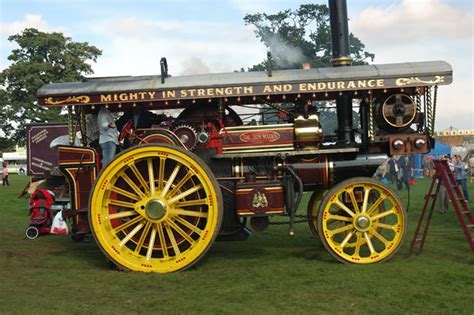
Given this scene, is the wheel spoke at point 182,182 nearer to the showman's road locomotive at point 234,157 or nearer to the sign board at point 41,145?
the showman's road locomotive at point 234,157

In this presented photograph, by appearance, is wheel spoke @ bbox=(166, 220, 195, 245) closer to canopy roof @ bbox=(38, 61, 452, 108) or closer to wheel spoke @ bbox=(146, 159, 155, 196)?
wheel spoke @ bbox=(146, 159, 155, 196)

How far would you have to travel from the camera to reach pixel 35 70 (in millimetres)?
39781

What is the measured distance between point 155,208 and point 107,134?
1297 millimetres

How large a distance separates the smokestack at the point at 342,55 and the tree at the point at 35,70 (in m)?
34.4

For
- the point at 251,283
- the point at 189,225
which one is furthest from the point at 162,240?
the point at 251,283

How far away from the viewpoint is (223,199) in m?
7.03

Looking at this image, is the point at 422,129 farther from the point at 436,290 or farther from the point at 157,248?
the point at 157,248

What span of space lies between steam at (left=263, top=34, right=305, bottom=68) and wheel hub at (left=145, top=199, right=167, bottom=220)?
3541 cm

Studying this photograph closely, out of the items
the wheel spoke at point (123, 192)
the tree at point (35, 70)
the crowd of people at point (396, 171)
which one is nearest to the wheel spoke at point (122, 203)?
the wheel spoke at point (123, 192)

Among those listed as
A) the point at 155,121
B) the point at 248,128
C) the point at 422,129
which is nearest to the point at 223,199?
the point at 248,128

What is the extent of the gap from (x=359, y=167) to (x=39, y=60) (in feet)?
130

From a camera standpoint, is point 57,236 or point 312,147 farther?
point 57,236

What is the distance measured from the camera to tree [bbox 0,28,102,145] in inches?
1566

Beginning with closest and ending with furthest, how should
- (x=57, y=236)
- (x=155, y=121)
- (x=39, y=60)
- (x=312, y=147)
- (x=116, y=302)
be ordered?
1. (x=116, y=302)
2. (x=312, y=147)
3. (x=155, y=121)
4. (x=57, y=236)
5. (x=39, y=60)
